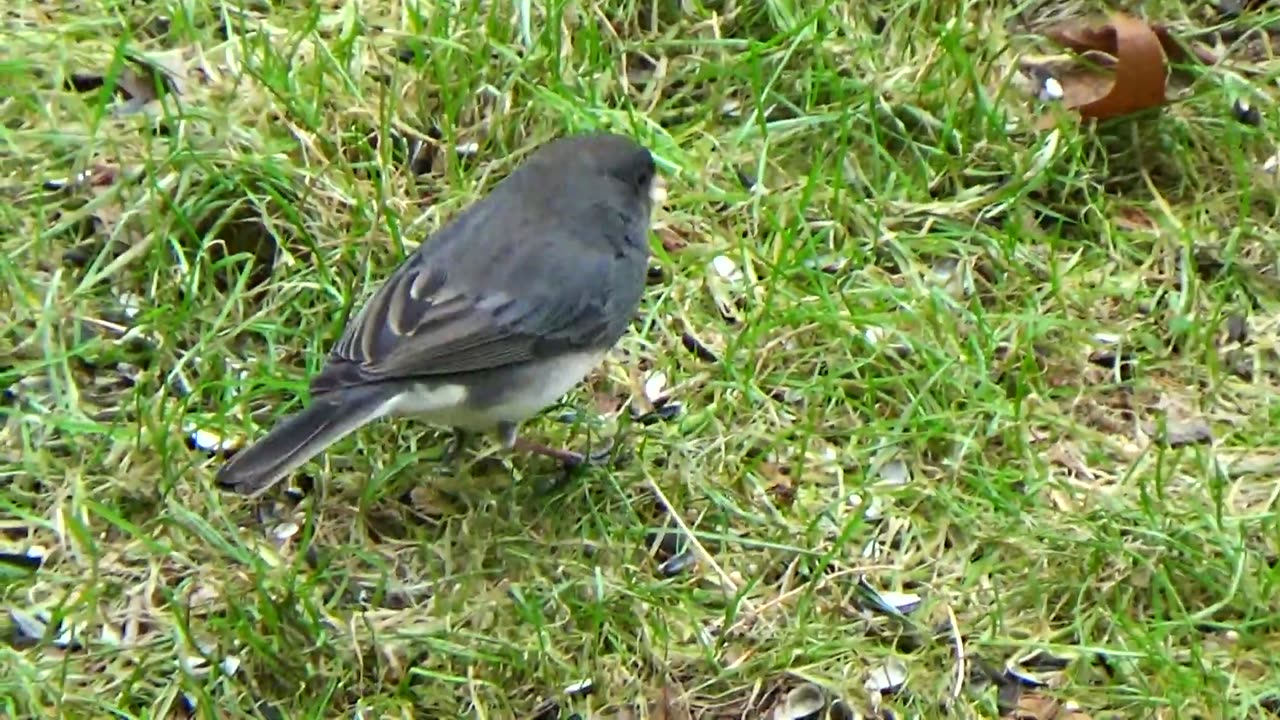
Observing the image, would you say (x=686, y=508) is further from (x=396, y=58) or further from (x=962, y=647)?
(x=396, y=58)

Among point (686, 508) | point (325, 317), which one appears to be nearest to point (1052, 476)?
point (686, 508)

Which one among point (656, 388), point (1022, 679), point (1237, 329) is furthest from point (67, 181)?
point (1237, 329)

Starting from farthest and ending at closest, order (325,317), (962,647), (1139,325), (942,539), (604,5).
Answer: (604,5), (1139,325), (325,317), (942,539), (962,647)

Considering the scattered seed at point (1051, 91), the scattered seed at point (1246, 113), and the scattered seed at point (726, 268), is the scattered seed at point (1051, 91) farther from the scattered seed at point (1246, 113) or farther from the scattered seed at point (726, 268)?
the scattered seed at point (726, 268)

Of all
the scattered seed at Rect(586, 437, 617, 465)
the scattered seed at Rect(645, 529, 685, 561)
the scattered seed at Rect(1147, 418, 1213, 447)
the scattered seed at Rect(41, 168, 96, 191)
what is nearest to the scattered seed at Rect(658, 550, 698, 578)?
the scattered seed at Rect(645, 529, 685, 561)

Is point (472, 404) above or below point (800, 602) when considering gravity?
above

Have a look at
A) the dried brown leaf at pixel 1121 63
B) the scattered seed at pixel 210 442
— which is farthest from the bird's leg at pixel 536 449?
the dried brown leaf at pixel 1121 63
